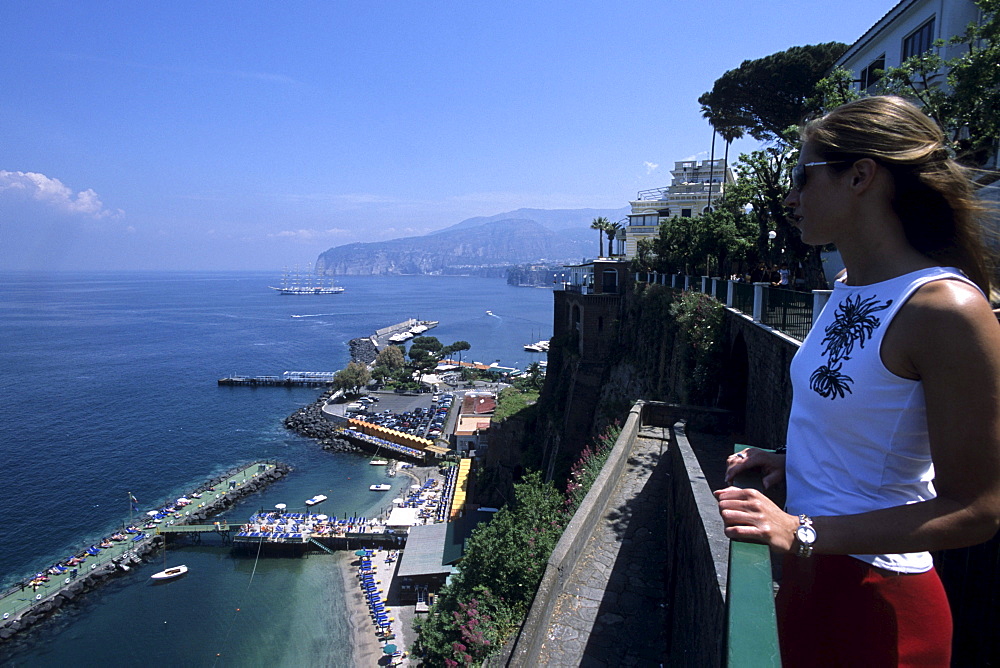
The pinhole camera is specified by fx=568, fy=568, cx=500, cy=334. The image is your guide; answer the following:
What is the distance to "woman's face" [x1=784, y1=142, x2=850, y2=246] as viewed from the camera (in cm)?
149

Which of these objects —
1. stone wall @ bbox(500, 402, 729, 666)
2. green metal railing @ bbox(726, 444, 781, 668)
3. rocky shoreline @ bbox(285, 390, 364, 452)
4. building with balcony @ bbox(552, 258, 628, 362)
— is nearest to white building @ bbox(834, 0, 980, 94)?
stone wall @ bbox(500, 402, 729, 666)

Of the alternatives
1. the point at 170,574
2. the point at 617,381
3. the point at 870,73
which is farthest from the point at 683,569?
the point at 170,574

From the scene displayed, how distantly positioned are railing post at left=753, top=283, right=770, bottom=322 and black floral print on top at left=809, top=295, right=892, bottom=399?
954 cm

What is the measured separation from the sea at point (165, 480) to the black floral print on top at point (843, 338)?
24.8m

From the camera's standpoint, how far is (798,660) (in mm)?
1509

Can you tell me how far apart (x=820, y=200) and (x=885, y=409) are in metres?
0.58

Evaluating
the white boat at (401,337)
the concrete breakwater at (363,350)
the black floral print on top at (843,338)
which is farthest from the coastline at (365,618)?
the white boat at (401,337)

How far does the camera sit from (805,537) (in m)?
1.37

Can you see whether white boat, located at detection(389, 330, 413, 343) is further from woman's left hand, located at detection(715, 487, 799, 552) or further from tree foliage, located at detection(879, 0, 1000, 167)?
woman's left hand, located at detection(715, 487, 799, 552)

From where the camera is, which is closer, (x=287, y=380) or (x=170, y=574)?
(x=170, y=574)

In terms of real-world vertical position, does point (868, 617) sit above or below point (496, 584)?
above

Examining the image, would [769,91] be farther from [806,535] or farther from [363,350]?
[363,350]

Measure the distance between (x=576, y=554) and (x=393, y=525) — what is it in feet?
86.5

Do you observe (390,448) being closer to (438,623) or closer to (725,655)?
(438,623)
